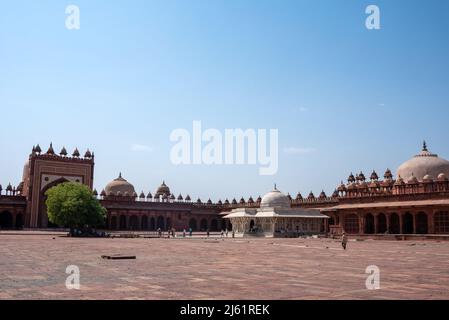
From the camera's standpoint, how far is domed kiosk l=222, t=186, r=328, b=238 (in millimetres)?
51469

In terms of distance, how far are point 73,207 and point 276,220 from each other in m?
22.4

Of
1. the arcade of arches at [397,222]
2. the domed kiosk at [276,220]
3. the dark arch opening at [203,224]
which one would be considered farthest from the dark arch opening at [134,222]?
the arcade of arches at [397,222]

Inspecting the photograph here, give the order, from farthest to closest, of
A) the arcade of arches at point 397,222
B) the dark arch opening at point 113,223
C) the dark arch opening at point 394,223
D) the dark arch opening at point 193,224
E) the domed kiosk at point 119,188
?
the dark arch opening at point 193,224, the domed kiosk at point 119,188, the dark arch opening at point 113,223, the dark arch opening at point 394,223, the arcade of arches at point 397,222

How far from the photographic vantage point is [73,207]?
1559 inches

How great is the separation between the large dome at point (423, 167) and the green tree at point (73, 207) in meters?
34.7

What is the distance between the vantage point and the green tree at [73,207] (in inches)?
1569

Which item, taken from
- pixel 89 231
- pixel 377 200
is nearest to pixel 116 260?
pixel 89 231

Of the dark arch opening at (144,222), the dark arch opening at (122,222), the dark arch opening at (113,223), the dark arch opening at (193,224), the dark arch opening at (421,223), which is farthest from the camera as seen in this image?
the dark arch opening at (193,224)

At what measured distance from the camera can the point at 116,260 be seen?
49.3ft
